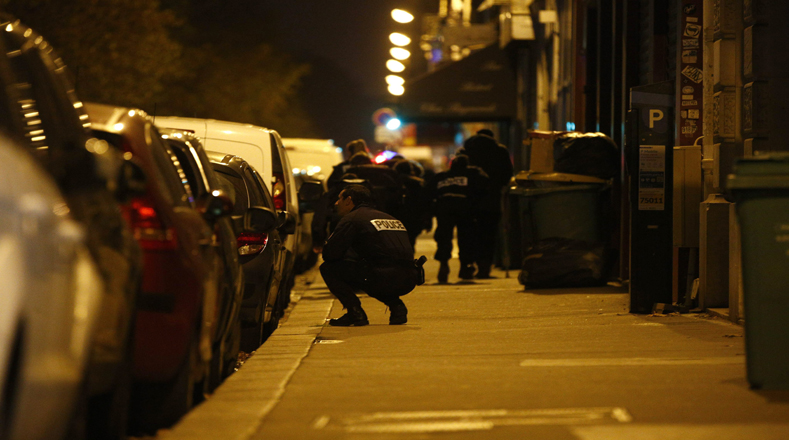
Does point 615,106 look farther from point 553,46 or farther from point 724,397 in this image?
point 724,397

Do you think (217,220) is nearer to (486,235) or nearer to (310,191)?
(310,191)

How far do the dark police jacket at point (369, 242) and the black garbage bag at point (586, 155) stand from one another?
3.77 m

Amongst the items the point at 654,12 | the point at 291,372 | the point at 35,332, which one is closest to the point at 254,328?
the point at 291,372

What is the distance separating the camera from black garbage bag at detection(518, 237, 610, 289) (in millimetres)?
12953

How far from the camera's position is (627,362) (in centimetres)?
739

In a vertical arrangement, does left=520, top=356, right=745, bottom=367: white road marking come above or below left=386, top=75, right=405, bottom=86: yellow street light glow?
below

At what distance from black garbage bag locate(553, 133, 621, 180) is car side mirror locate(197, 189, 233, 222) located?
7325 mm

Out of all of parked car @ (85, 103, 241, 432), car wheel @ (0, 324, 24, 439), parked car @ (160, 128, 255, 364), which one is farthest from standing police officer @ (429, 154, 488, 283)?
car wheel @ (0, 324, 24, 439)

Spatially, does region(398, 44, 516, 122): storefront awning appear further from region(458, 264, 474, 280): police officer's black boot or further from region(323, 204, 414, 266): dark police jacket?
region(323, 204, 414, 266): dark police jacket

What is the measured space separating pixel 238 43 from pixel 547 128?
41240 millimetres

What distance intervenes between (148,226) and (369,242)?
478 centimetres

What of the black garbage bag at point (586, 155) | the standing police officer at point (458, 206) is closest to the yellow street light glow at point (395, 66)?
the standing police officer at point (458, 206)

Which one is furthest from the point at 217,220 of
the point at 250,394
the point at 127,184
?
the point at 127,184

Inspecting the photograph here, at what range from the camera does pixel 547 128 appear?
23188 millimetres
